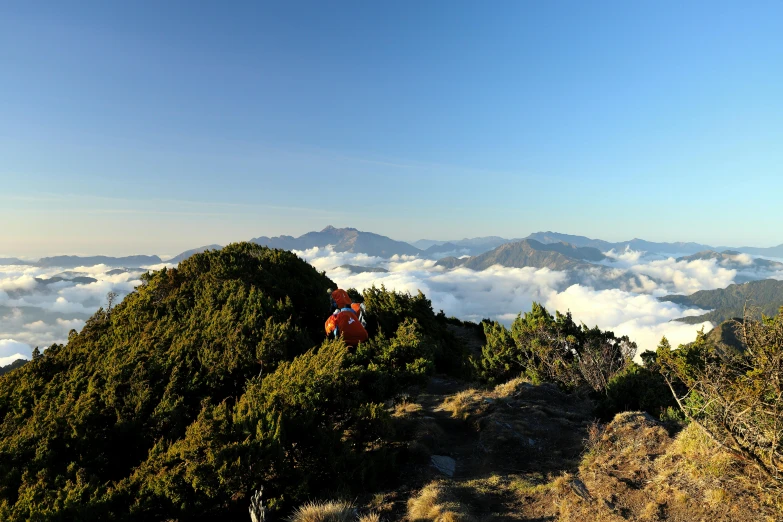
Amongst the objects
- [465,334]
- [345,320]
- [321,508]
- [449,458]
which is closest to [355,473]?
[321,508]

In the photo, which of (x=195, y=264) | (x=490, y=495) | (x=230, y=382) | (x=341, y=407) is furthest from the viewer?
(x=195, y=264)

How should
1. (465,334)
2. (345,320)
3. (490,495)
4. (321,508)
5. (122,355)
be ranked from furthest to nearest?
1. (465,334)
2. (345,320)
3. (122,355)
4. (490,495)
5. (321,508)

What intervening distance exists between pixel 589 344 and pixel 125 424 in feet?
51.3

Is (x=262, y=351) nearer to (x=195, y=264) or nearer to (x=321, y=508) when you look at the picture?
(x=321, y=508)

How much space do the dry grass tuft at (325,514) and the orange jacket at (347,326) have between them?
6.82 m

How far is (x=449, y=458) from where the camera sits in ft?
28.1

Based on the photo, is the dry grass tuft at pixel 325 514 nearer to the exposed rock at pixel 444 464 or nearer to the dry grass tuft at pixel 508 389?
the exposed rock at pixel 444 464

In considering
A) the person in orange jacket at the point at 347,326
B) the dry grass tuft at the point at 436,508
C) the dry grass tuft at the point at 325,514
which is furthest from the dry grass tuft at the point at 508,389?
the dry grass tuft at the point at 325,514

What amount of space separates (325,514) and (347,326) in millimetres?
7263

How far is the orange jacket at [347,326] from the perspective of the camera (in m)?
12.6

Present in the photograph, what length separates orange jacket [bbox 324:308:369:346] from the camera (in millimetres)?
12625

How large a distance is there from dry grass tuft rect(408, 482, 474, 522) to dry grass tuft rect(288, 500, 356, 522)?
3.10ft

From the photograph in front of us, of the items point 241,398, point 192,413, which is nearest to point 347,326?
point 241,398

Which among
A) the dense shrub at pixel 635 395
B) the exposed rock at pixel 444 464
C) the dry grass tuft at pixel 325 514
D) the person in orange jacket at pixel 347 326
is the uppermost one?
the person in orange jacket at pixel 347 326
